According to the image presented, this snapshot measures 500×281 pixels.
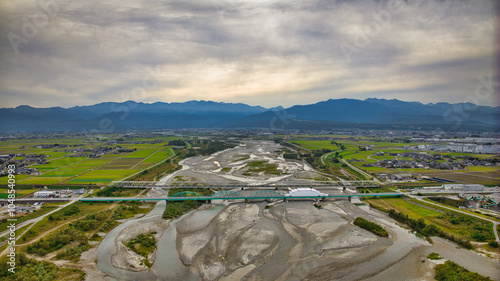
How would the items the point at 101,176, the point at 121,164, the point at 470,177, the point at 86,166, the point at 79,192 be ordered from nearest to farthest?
the point at 79,192 → the point at 470,177 → the point at 101,176 → the point at 86,166 → the point at 121,164

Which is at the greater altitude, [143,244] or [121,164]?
[121,164]

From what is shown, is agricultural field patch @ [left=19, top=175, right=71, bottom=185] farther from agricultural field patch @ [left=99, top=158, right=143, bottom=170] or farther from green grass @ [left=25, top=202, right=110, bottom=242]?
green grass @ [left=25, top=202, right=110, bottom=242]

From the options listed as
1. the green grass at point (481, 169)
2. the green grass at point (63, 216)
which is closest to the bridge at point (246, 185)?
the green grass at point (63, 216)

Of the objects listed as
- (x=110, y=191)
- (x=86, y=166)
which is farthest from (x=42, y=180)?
(x=110, y=191)

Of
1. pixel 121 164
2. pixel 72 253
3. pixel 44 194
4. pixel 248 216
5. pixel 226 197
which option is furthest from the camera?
pixel 121 164

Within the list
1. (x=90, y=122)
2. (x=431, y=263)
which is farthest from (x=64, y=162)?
(x=90, y=122)

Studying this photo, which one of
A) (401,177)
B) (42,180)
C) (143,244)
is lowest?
(143,244)

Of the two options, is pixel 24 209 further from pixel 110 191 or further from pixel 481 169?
pixel 481 169

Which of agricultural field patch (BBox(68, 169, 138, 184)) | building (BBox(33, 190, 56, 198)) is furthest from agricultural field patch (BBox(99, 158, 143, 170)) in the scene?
building (BBox(33, 190, 56, 198))
